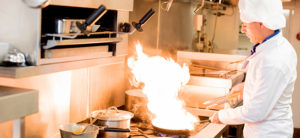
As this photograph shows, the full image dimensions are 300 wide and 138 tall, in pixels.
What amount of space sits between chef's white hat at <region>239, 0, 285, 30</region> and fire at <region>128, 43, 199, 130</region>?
703 millimetres

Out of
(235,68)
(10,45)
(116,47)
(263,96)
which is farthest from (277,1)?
(235,68)

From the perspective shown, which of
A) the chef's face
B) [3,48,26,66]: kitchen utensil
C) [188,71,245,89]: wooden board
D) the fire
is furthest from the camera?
[188,71,245,89]: wooden board

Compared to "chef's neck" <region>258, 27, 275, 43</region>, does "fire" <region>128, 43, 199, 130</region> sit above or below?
below

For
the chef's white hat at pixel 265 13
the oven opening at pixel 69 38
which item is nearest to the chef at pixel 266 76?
the chef's white hat at pixel 265 13

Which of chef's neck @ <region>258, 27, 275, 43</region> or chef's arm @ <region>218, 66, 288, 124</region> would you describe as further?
chef's neck @ <region>258, 27, 275, 43</region>

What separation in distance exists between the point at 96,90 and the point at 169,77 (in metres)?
0.54

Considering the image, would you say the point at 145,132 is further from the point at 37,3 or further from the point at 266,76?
the point at 37,3

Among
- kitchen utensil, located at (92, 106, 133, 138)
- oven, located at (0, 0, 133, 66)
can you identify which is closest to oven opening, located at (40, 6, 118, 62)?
oven, located at (0, 0, 133, 66)

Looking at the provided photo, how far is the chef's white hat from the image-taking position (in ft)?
5.90

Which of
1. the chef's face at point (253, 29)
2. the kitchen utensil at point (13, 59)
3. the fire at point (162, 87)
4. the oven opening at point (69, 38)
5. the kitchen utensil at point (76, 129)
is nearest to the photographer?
the kitchen utensil at point (13, 59)

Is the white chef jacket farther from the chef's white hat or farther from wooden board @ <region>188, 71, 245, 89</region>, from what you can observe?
wooden board @ <region>188, 71, 245, 89</region>

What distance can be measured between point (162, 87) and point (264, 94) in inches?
32.8

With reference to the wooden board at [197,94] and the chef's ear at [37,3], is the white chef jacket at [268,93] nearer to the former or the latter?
the wooden board at [197,94]

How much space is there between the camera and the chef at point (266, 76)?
177 centimetres
